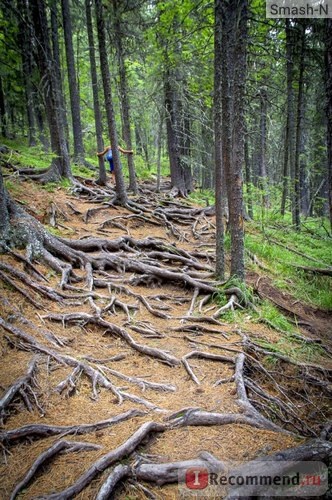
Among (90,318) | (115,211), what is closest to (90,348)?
(90,318)

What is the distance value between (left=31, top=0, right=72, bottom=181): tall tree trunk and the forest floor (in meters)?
5.94

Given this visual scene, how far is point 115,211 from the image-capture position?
11.3 m

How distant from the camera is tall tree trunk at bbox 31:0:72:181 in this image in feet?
35.2

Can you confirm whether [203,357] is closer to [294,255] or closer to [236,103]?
[236,103]

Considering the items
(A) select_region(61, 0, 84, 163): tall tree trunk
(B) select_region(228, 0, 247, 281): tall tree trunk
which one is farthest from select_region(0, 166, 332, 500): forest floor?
(A) select_region(61, 0, 84, 163): tall tree trunk

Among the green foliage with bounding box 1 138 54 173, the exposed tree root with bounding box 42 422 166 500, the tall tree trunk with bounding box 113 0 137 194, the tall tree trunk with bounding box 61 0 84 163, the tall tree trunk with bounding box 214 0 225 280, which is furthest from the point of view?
the tall tree trunk with bounding box 61 0 84 163

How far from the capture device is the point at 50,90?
37.2ft

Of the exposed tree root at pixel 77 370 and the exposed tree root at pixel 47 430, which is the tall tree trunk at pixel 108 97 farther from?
the exposed tree root at pixel 47 430

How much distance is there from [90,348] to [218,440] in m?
2.31

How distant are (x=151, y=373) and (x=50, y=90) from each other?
10.7 metres

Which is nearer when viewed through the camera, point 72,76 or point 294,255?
point 294,255

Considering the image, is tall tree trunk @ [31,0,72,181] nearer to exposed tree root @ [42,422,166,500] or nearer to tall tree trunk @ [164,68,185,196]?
tall tree trunk @ [164,68,185,196]

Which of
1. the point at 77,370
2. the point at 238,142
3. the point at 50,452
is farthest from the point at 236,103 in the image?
the point at 50,452

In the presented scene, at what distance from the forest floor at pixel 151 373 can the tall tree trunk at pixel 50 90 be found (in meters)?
5.94
